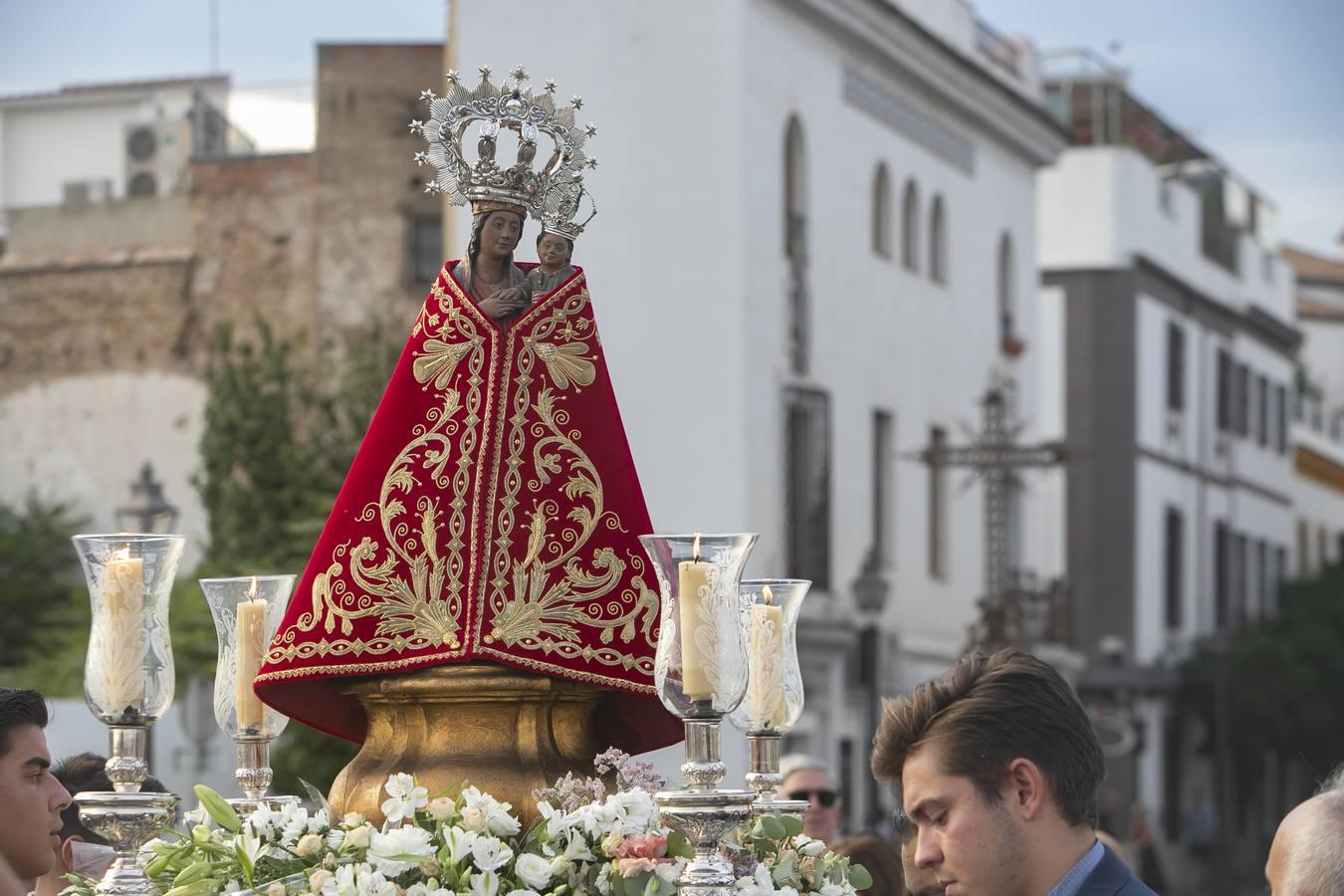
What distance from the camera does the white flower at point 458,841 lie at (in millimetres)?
4516

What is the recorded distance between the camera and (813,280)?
24.3m

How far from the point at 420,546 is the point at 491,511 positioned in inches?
6.0

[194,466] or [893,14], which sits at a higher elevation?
[893,14]

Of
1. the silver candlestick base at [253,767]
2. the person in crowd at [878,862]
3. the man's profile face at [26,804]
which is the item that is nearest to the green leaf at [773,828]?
the silver candlestick base at [253,767]

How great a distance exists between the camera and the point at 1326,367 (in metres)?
54.7

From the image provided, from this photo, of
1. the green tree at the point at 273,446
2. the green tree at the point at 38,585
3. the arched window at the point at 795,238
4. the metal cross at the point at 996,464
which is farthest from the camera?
the green tree at the point at 38,585

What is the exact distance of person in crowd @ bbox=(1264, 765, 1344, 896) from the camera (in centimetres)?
436

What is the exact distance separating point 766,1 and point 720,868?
19425mm

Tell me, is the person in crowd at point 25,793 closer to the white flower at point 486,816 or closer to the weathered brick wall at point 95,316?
the white flower at point 486,816

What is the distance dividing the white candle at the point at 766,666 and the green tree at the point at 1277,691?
32.4 m

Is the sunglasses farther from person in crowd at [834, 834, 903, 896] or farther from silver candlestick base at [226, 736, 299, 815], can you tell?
silver candlestick base at [226, 736, 299, 815]

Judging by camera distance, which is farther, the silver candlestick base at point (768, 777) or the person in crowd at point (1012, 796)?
the silver candlestick base at point (768, 777)

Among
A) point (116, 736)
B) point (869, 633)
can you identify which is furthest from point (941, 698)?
point (869, 633)

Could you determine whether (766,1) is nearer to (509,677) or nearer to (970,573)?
(970,573)
